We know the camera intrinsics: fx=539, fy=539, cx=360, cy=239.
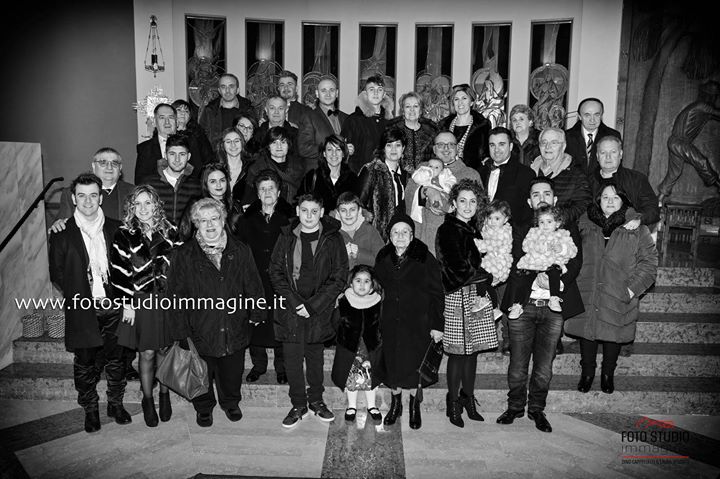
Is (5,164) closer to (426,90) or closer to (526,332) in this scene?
(526,332)

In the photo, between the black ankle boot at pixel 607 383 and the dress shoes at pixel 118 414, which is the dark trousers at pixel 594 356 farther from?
the dress shoes at pixel 118 414

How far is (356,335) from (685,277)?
3.99 metres

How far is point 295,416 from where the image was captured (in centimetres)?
410

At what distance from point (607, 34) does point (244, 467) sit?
7.82m

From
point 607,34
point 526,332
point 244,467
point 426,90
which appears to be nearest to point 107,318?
point 244,467

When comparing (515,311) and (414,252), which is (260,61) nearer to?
(414,252)

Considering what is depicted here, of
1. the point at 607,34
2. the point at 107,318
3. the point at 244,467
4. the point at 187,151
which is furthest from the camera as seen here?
the point at 607,34

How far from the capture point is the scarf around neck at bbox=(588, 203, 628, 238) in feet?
13.2

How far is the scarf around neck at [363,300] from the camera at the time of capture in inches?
154

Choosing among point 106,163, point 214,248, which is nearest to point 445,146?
point 214,248

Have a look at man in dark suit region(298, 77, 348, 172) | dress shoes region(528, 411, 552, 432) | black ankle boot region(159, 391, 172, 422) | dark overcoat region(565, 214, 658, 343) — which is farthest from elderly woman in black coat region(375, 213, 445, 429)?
black ankle boot region(159, 391, 172, 422)

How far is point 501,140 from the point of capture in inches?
173

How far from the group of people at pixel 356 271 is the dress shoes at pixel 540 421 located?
0.01m

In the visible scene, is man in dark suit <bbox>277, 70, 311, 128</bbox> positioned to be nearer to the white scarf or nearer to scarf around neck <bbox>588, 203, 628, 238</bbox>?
the white scarf
